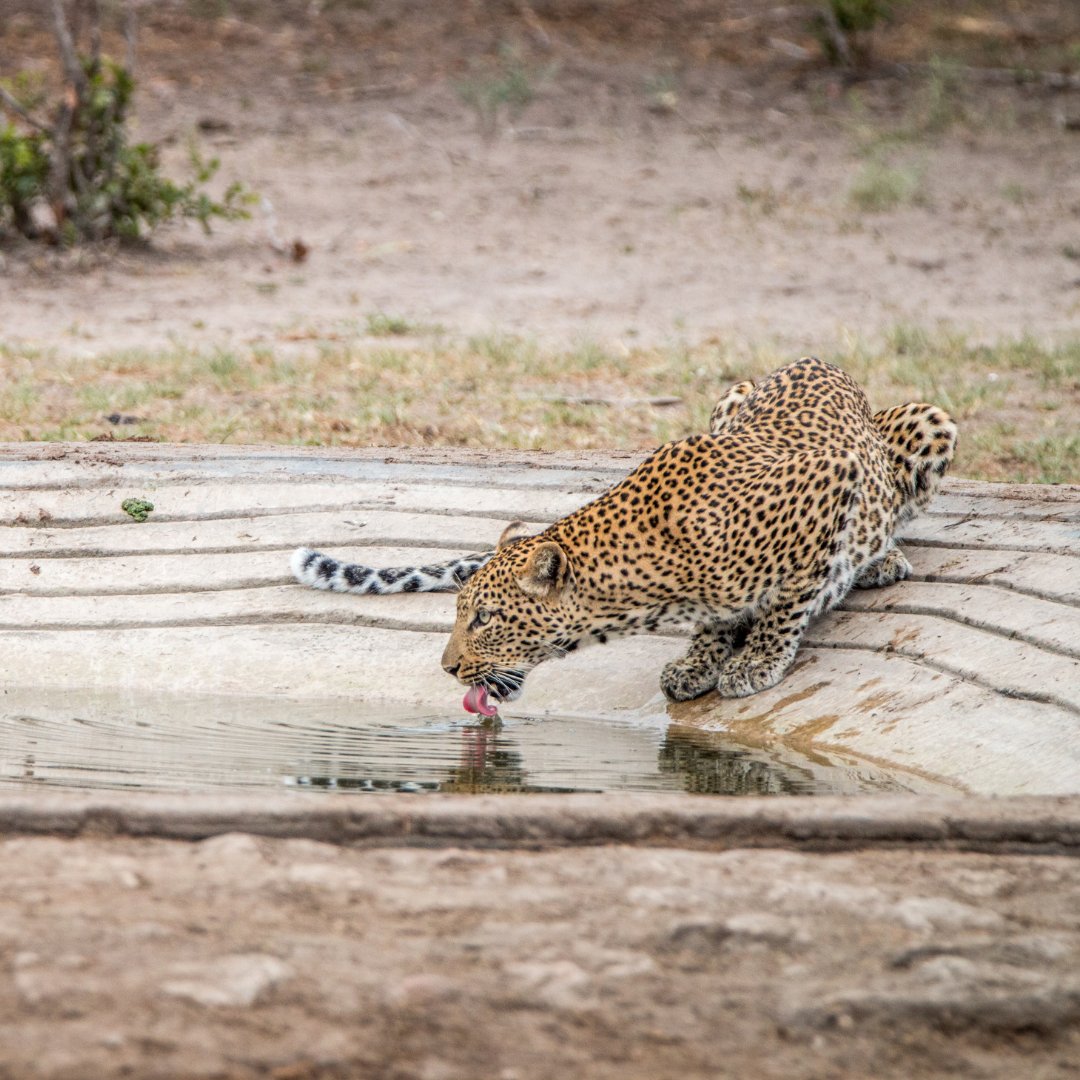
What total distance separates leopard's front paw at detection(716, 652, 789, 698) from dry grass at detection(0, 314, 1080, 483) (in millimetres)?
2597

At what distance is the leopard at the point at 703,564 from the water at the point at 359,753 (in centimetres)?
28

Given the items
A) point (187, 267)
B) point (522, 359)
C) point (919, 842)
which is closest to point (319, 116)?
point (187, 267)

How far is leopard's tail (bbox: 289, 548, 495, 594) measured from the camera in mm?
6789

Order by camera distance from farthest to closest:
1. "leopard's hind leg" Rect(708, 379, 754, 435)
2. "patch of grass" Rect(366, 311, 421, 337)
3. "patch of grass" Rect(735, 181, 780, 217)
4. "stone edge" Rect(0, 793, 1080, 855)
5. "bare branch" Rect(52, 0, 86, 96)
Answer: "patch of grass" Rect(735, 181, 780, 217) → "bare branch" Rect(52, 0, 86, 96) → "patch of grass" Rect(366, 311, 421, 337) → "leopard's hind leg" Rect(708, 379, 754, 435) → "stone edge" Rect(0, 793, 1080, 855)

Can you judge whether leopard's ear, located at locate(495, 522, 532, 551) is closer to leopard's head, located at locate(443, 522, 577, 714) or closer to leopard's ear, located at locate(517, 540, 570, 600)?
leopard's head, located at locate(443, 522, 577, 714)

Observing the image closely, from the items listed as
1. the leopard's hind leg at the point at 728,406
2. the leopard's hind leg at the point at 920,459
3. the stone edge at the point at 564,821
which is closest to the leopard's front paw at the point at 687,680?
the leopard's hind leg at the point at 920,459

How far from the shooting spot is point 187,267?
14.2 metres

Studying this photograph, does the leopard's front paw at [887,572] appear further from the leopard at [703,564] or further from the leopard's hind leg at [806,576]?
the leopard's hind leg at [806,576]

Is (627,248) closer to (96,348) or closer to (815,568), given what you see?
(96,348)

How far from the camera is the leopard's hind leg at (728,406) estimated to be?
727cm

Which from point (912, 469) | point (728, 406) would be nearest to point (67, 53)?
point (728, 406)

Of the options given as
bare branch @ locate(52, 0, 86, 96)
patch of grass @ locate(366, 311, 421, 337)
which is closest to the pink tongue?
patch of grass @ locate(366, 311, 421, 337)

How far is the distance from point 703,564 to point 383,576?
1334mm

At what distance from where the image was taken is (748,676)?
6.28 metres
